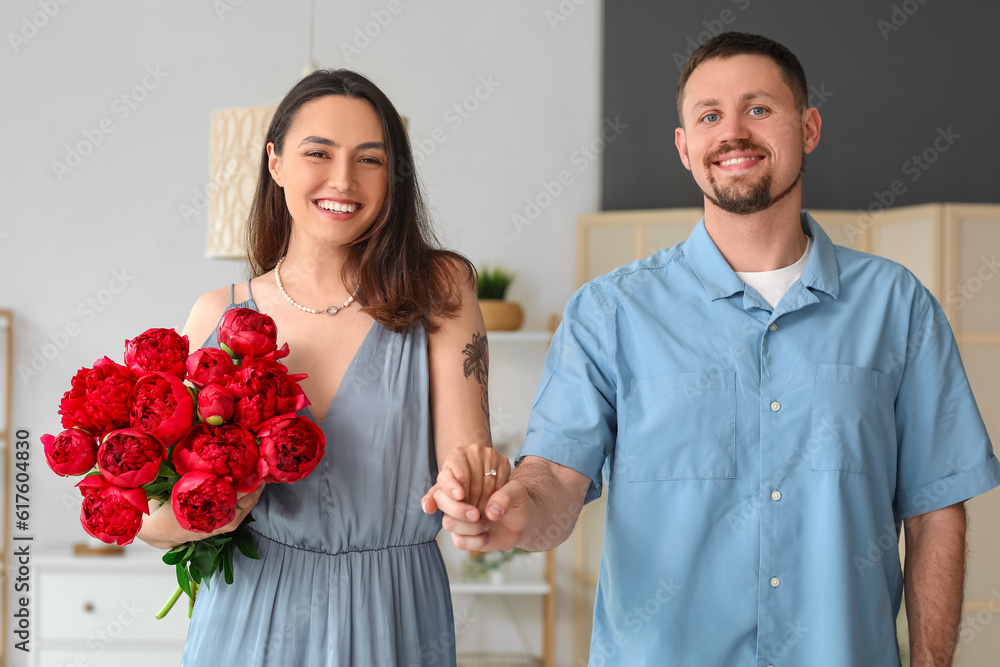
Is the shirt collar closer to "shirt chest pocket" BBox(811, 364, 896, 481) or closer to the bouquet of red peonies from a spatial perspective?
"shirt chest pocket" BBox(811, 364, 896, 481)

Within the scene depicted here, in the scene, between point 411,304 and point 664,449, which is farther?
point 411,304

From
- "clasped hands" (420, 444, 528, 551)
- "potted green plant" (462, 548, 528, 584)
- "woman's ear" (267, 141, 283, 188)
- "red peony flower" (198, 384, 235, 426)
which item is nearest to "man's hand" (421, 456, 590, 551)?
"clasped hands" (420, 444, 528, 551)

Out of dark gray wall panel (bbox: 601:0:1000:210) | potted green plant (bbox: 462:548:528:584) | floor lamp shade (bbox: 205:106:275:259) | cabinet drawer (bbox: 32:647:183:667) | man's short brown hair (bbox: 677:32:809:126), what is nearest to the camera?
man's short brown hair (bbox: 677:32:809:126)

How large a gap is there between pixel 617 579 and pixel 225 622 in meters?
0.65

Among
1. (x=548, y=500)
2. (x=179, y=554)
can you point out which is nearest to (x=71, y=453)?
(x=179, y=554)

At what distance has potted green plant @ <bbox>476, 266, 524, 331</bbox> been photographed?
11.8 feet

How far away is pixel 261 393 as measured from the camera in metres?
1.28

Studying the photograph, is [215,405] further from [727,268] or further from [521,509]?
[727,268]

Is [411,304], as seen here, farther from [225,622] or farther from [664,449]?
[225,622]

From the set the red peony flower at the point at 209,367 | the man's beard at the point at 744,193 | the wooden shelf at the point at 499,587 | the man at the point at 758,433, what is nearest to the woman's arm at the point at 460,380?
the man at the point at 758,433

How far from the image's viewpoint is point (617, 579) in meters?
1.33

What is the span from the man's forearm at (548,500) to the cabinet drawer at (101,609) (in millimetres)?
2419

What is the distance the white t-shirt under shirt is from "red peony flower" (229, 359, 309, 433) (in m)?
0.74

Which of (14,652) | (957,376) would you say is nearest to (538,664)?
(14,652)
